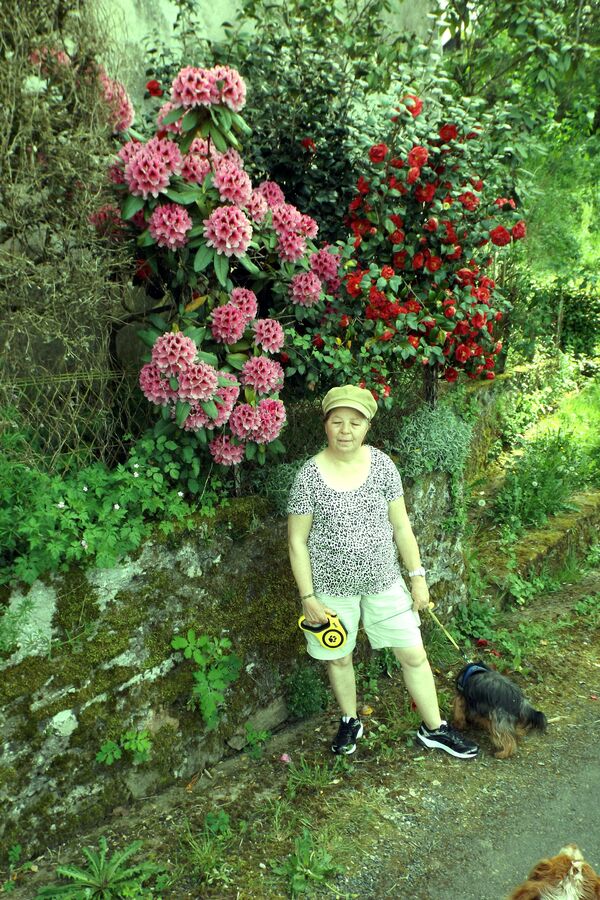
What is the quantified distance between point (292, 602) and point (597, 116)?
6.06 meters

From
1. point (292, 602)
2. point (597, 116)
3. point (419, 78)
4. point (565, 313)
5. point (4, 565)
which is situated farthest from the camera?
point (565, 313)

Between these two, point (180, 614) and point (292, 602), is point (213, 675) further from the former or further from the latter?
point (292, 602)

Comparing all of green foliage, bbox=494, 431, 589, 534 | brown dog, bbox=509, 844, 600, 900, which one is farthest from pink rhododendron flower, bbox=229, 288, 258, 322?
green foliage, bbox=494, 431, 589, 534

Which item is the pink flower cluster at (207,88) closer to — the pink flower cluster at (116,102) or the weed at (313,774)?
the pink flower cluster at (116,102)

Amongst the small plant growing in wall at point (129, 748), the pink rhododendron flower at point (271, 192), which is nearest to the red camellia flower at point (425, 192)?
the pink rhododendron flower at point (271, 192)

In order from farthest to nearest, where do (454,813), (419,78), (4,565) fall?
1. (419,78)
2. (454,813)
3. (4,565)

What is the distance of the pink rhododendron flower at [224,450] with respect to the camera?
366 centimetres

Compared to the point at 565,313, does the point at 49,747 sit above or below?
below

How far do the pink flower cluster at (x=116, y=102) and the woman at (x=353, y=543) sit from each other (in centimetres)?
162

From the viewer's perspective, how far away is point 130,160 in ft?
10.6

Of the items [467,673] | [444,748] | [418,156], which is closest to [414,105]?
[418,156]

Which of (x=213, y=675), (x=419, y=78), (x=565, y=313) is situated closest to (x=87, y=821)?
(x=213, y=675)

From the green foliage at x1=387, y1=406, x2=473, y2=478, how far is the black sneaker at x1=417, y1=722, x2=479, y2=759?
1.50 m

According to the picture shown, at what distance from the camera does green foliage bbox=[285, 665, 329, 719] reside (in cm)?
407
